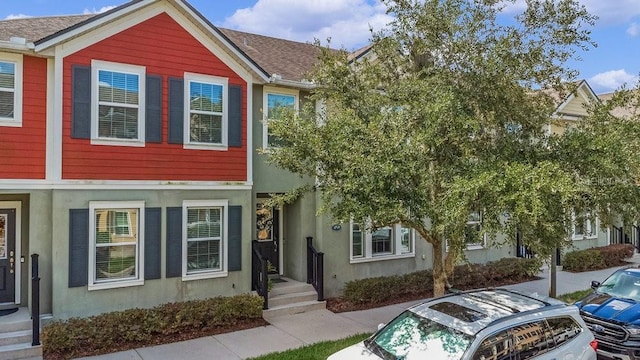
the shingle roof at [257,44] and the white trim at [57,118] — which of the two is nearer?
the white trim at [57,118]

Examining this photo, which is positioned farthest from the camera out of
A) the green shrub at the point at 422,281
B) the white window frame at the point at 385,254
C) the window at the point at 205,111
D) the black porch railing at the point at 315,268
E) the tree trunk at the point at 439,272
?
the white window frame at the point at 385,254

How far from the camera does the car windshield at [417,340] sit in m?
5.65

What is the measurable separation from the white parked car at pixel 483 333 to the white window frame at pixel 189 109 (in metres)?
6.64

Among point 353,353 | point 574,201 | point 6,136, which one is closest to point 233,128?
point 6,136

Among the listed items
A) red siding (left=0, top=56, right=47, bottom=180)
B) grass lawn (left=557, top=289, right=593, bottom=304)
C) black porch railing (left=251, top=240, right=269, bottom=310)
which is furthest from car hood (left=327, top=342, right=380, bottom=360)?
grass lawn (left=557, top=289, right=593, bottom=304)

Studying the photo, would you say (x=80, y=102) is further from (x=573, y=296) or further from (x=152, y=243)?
(x=573, y=296)

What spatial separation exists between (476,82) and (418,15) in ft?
5.37

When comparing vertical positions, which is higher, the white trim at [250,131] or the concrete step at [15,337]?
the white trim at [250,131]

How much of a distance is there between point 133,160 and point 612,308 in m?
10.6

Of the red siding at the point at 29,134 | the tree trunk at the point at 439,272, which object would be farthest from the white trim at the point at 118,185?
the tree trunk at the point at 439,272

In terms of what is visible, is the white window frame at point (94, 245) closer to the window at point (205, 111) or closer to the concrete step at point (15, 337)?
the concrete step at point (15, 337)

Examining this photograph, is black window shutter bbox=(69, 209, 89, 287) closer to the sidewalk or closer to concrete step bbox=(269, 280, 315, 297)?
the sidewalk

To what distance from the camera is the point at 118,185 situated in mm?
10234

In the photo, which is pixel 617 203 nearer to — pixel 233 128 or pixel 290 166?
pixel 290 166
